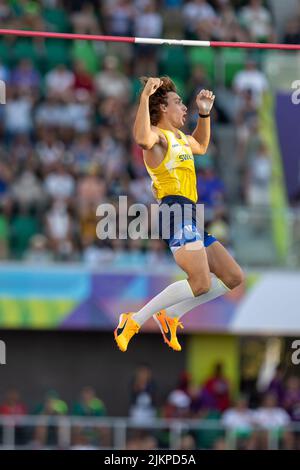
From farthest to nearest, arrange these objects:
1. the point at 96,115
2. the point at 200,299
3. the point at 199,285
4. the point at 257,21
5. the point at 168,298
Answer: the point at 257,21
the point at 96,115
the point at 200,299
the point at 168,298
the point at 199,285

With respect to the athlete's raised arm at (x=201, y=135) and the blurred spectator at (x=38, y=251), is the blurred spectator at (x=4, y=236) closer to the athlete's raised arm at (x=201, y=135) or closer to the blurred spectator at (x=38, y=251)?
the blurred spectator at (x=38, y=251)

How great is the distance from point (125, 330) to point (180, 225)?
94 cm

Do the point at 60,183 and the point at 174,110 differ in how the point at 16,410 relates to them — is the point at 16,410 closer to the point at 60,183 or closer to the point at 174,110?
the point at 60,183

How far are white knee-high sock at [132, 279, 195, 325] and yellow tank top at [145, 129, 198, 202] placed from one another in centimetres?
72

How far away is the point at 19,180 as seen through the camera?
2048 cm

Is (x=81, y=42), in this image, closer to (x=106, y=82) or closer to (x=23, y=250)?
(x=106, y=82)

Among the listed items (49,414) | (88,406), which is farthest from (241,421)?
(49,414)

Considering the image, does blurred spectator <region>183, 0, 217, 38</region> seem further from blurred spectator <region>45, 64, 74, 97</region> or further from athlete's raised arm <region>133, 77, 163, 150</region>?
athlete's raised arm <region>133, 77, 163, 150</region>

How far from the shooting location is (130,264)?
1995cm

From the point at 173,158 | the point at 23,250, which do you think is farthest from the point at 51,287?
the point at 173,158

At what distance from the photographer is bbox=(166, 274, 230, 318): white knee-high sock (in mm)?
12359

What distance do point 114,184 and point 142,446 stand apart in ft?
12.9

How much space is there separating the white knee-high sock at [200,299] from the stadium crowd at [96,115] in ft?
23.8

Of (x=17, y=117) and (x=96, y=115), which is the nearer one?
(x=17, y=117)
